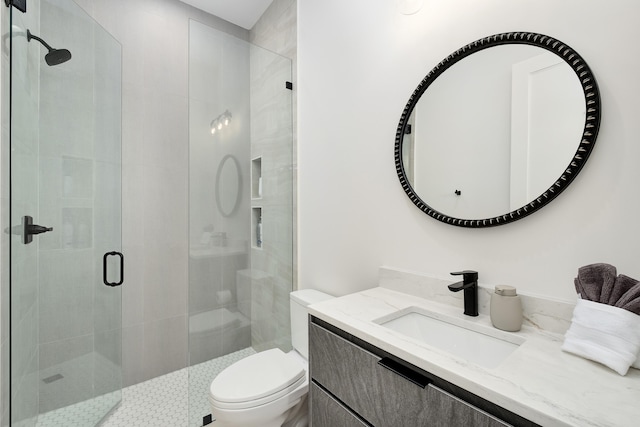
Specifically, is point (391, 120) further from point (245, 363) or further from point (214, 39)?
point (245, 363)

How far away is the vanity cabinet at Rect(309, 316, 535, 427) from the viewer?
0.66 m

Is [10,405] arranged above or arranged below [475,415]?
below

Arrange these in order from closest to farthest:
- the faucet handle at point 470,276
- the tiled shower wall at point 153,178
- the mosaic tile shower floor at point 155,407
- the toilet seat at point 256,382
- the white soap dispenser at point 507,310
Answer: the white soap dispenser at point 507,310, the faucet handle at point 470,276, the toilet seat at point 256,382, the mosaic tile shower floor at point 155,407, the tiled shower wall at point 153,178

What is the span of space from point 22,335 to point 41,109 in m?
1.03

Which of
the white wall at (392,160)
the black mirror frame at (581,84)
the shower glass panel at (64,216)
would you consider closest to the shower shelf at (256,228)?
the white wall at (392,160)

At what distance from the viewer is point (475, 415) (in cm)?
64

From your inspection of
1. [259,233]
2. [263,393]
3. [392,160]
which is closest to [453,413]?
[263,393]

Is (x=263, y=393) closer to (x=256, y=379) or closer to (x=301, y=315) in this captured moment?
(x=256, y=379)

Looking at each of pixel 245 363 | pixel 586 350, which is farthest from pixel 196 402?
pixel 586 350

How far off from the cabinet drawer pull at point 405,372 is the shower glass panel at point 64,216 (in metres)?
1.46

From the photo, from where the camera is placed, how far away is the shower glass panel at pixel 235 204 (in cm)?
174

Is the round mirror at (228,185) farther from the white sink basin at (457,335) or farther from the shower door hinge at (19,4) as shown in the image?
the white sink basin at (457,335)

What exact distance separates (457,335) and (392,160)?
0.78 m

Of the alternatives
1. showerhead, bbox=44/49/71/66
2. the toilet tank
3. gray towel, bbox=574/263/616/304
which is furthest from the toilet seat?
showerhead, bbox=44/49/71/66
